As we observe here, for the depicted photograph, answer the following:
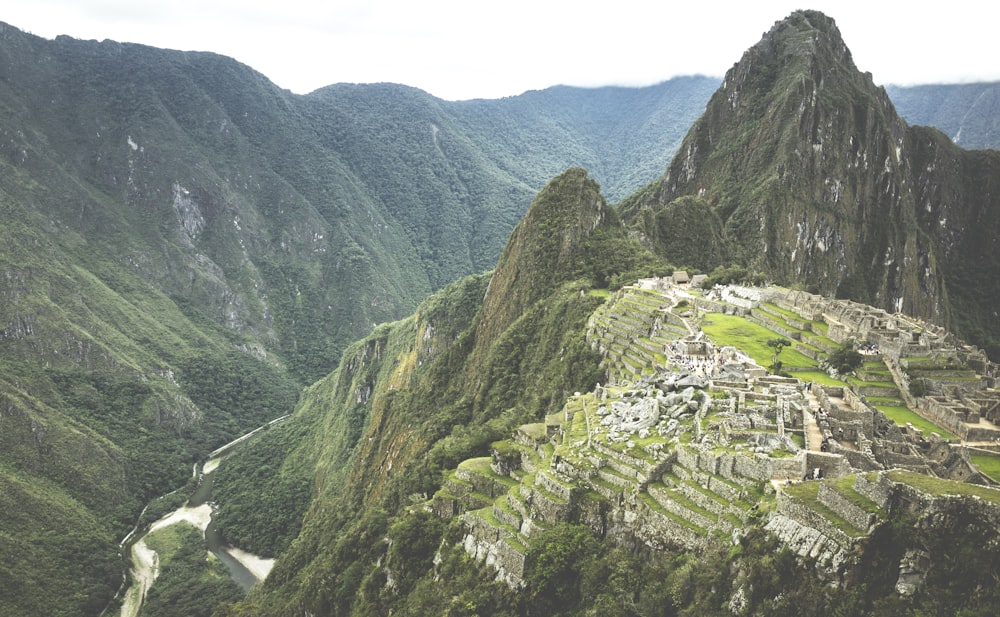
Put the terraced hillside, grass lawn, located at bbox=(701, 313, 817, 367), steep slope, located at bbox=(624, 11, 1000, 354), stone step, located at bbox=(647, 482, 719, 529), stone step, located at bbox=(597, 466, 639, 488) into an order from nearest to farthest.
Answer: the terraced hillside < stone step, located at bbox=(647, 482, 719, 529) < stone step, located at bbox=(597, 466, 639, 488) < grass lawn, located at bbox=(701, 313, 817, 367) < steep slope, located at bbox=(624, 11, 1000, 354)

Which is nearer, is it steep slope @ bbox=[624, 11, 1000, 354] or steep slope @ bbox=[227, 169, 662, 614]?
steep slope @ bbox=[227, 169, 662, 614]

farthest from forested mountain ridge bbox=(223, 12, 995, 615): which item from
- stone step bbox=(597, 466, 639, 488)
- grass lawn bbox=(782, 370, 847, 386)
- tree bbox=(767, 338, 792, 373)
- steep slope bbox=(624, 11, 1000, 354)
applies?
grass lawn bbox=(782, 370, 847, 386)

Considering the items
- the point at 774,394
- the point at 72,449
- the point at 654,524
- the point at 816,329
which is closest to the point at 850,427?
the point at 774,394

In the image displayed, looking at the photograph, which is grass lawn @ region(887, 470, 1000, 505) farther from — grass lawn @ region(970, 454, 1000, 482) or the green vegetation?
the green vegetation

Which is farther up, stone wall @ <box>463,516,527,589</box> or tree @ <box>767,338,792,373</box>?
stone wall @ <box>463,516,527,589</box>

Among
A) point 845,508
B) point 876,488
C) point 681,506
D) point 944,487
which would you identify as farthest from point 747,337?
point 944,487

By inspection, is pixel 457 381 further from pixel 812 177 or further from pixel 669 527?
pixel 812 177

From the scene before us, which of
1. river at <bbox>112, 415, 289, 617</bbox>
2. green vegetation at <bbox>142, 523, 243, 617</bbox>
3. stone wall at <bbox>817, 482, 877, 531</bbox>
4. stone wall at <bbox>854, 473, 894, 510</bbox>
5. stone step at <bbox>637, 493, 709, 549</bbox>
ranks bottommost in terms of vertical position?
river at <bbox>112, 415, 289, 617</bbox>

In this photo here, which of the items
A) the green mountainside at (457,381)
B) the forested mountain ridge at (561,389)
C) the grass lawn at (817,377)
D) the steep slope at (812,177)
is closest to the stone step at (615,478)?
the forested mountain ridge at (561,389)
